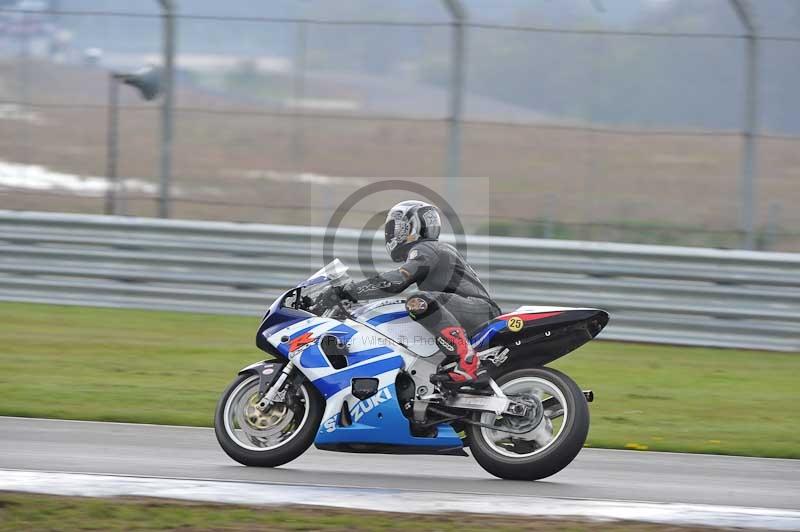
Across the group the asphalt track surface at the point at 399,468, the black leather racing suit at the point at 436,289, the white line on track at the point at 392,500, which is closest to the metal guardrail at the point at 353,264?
the asphalt track surface at the point at 399,468

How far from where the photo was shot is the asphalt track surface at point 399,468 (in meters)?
7.48

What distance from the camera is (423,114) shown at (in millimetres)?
14750

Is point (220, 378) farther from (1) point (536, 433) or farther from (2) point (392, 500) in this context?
(2) point (392, 500)

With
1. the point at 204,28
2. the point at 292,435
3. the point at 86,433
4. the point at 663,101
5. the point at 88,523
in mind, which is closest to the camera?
the point at 88,523

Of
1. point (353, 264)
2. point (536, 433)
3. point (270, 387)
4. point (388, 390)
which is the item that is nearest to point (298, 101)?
point (353, 264)

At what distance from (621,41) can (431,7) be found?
214cm

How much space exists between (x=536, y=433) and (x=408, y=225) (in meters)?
1.44

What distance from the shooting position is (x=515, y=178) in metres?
14.5

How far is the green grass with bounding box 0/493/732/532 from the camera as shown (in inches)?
Answer: 247

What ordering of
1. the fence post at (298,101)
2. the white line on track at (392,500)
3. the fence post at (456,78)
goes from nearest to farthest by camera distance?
the white line on track at (392,500)
the fence post at (456,78)
the fence post at (298,101)

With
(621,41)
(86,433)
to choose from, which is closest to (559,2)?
(621,41)

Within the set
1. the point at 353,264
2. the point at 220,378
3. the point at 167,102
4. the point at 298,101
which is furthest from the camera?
the point at 167,102

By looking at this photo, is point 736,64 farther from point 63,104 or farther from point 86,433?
point 86,433

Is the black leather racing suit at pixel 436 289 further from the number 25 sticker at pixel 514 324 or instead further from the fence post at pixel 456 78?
the fence post at pixel 456 78
